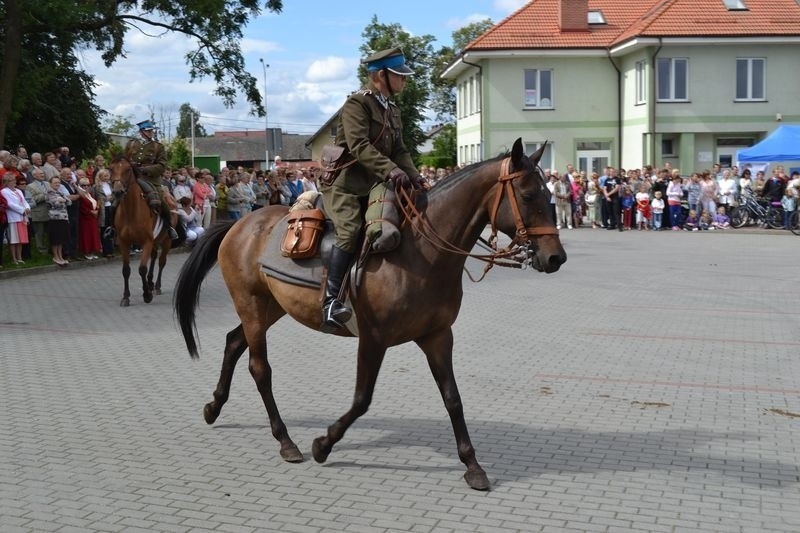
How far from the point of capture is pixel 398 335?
6.26 metres

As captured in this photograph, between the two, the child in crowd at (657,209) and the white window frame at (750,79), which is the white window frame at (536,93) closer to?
the white window frame at (750,79)

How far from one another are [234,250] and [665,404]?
3.87 m

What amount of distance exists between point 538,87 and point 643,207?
15.1 meters

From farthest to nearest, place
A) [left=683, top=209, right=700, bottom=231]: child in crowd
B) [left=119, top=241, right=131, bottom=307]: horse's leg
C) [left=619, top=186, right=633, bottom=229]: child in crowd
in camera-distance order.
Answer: [left=619, top=186, right=633, bottom=229]: child in crowd, [left=683, top=209, right=700, bottom=231]: child in crowd, [left=119, top=241, right=131, bottom=307]: horse's leg

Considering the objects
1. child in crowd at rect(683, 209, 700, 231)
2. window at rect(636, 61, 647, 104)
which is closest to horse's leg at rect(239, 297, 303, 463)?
child in crowd at rect(683, 209, 700, 231)

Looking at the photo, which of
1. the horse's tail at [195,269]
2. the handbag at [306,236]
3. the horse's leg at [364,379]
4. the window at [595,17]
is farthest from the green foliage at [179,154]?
the horse's leg at [364,379]

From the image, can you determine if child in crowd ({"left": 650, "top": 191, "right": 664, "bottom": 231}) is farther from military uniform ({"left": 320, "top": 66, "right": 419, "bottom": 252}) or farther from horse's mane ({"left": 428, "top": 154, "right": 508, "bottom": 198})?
horse's mane ({"left": 428, "top": 154, "right": 508, "bottom": 198})

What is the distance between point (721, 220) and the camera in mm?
32500

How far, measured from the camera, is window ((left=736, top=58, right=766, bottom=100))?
4384cm

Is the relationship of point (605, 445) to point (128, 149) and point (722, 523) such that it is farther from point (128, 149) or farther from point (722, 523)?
point (128, 149)

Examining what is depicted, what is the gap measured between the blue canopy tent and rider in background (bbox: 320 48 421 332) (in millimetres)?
28841

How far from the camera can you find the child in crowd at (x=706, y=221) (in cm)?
3262

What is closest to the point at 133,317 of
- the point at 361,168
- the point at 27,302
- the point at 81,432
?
the point at 27,302

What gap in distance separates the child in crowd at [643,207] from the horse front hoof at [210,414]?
27.4 meters
